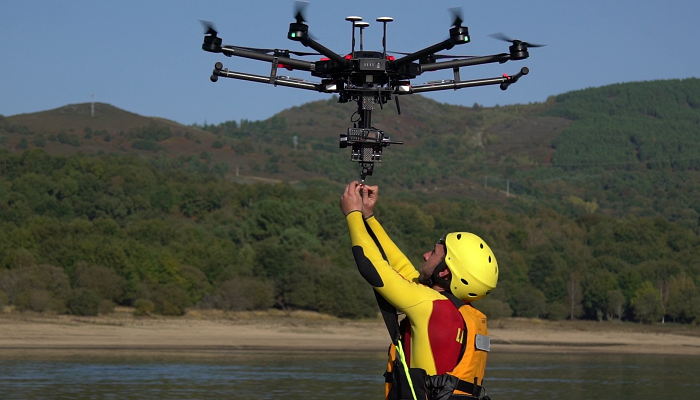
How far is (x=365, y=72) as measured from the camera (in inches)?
Result: 261

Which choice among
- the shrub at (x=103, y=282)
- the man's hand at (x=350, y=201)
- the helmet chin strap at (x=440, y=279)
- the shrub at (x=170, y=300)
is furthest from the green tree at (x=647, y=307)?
the man's hand at (x=350, y=201)

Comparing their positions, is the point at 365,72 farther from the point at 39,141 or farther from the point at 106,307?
the point at 39,141

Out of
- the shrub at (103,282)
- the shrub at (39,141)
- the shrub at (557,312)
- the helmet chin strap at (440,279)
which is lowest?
the shrub at (557,312)

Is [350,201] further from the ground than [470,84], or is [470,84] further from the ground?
[470,84]

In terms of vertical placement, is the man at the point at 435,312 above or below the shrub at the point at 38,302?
above

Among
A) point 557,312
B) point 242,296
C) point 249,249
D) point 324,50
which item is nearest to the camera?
point 324,50

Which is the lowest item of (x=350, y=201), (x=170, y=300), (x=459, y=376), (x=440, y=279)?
(x=170, y=300)

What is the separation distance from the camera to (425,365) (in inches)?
205

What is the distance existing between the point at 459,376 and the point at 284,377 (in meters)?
29.3

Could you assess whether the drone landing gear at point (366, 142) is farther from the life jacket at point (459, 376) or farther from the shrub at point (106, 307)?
the shrub at point (106, 307)

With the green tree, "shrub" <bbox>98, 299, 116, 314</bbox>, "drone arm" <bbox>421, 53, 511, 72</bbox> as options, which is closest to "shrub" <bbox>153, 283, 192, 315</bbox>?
"shrub" <bbox>98, 299, 116, 314</bbox>

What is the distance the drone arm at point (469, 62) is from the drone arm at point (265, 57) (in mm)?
819

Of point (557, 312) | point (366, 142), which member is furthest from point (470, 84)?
point (557, 312)

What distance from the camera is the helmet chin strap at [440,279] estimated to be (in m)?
5.34
